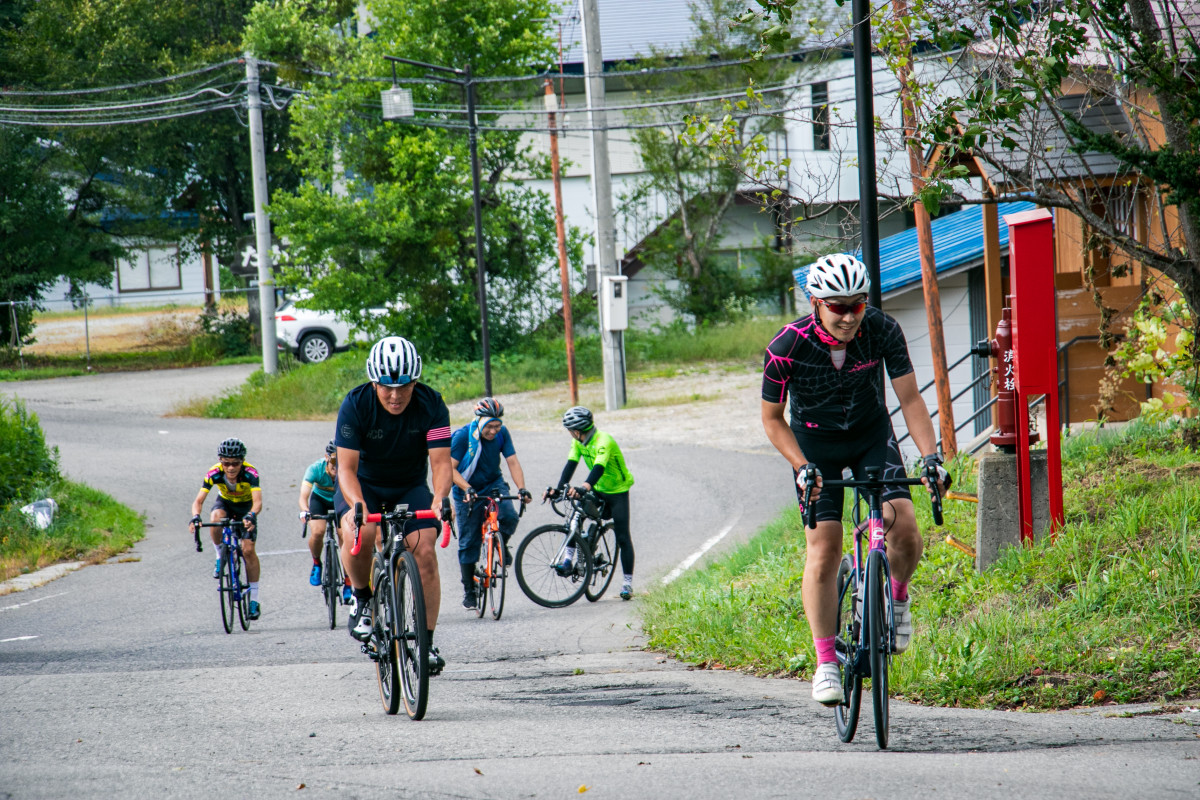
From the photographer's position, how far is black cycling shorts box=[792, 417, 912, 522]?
5.49 metres

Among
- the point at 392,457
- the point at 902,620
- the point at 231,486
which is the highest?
the point at 392,457

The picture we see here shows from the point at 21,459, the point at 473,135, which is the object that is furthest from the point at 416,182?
the point at 21,459

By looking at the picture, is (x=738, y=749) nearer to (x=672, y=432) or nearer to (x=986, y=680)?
(x=986, y=680)

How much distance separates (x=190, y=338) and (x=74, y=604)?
2668cm

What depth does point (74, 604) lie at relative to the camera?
12047mm

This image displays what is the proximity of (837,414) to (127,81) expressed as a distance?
113 ft

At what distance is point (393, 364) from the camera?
645 centimetres

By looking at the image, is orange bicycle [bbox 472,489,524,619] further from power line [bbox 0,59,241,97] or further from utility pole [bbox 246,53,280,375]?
power line [bbox 0,59,241,97]

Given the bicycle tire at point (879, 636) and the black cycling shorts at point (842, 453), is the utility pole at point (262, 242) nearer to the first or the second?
the black cycling shorts at point (842, 453)

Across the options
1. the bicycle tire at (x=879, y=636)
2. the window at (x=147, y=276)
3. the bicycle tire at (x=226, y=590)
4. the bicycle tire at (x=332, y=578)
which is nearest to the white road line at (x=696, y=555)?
the bicycle tire at (x=332, y=578)

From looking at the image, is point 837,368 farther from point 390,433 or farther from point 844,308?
point 390,433

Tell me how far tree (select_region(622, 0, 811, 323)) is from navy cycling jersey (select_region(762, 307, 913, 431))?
27.5m

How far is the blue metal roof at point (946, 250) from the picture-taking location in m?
17.7

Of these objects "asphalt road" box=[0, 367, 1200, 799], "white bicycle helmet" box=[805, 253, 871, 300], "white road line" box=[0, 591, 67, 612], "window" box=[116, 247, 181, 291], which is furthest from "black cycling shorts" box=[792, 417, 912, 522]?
"window" box=[116, 247, 181, 291]
